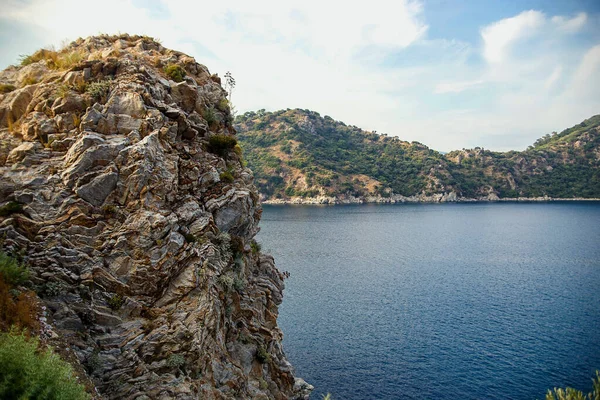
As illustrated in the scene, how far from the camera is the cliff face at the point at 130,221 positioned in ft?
58.1

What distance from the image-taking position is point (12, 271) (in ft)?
51.4

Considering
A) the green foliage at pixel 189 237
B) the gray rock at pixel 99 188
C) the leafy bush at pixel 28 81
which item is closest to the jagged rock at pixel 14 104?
the leafy bush at pixel 28 81

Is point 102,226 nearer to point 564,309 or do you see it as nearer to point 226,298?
point 226,298

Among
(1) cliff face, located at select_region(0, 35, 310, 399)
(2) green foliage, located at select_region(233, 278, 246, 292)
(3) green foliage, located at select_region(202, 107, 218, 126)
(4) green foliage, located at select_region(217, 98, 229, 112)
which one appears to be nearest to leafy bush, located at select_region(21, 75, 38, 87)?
(1) cliff face, located at select_region(0, 35, 310, 399)

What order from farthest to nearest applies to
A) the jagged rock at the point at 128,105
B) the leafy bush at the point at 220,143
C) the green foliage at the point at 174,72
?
Result: the green foliage at the point at 174,72 → the leafy bush at the point at 220,143 → the jagged rock at the point at 128,105

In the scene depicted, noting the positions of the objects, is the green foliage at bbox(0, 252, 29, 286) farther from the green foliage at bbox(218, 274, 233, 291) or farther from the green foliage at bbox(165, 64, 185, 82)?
the green foliage at bbox(165, 64, 185, 82)

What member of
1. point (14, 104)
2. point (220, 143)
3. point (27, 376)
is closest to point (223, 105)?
point (220, 143)

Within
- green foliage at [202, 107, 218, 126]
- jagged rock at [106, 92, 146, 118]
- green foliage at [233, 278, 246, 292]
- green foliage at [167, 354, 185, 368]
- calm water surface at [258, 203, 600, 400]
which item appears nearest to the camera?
green foliage at [167, 354, 185, 368]

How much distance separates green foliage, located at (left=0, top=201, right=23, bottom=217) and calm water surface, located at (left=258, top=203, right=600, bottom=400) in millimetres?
29805

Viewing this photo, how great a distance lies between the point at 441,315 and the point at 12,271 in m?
52.3

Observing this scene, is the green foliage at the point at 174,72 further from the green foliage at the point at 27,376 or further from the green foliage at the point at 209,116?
the green foliage at the point at 27,376

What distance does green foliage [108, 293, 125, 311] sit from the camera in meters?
18.6

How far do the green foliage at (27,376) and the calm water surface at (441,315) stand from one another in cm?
2975

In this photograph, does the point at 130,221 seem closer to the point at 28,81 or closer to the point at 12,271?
the point at 12,271
